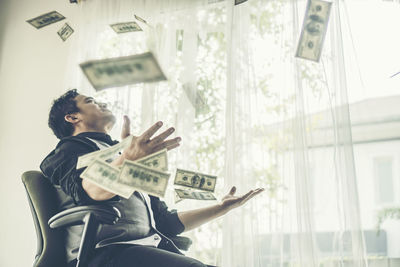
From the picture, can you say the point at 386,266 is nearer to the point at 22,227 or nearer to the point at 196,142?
the point at 196,142

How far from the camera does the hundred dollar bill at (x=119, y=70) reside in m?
1.96

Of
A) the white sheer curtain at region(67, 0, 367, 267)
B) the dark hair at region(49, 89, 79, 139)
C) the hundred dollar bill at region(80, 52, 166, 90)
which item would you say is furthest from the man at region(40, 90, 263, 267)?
the white sheer curtain at region(67, 0, 367, 267)

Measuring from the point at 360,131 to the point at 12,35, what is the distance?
9.24 ft

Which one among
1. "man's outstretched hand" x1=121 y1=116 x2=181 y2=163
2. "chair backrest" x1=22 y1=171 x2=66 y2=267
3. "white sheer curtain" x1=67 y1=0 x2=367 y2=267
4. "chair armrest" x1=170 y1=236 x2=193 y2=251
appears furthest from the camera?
"white sheer curtain" x1=67 y1=0 x2=367 y2=267

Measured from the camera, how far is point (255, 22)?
100 inches

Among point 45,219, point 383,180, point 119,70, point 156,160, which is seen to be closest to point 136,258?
point 156,160

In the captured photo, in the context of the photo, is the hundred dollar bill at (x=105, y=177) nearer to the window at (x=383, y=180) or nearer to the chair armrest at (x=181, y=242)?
the chair armrest at (x=181, y=242)

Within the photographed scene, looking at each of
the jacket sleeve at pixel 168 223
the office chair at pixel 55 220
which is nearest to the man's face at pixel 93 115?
the office chair at pixel 55 220

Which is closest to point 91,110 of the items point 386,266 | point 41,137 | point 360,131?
point 41,137

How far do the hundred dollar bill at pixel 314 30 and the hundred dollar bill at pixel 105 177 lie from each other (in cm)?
130

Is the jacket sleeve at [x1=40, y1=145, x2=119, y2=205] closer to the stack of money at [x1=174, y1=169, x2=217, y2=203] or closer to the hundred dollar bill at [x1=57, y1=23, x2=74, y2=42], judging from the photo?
the stack of money at [x1=174, y1=169, x2=217, y2=203]

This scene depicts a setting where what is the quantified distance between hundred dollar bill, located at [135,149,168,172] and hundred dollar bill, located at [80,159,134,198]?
0.09 m

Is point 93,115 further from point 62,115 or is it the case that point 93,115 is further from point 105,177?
point 105,177

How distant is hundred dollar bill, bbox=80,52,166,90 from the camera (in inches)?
77.2
